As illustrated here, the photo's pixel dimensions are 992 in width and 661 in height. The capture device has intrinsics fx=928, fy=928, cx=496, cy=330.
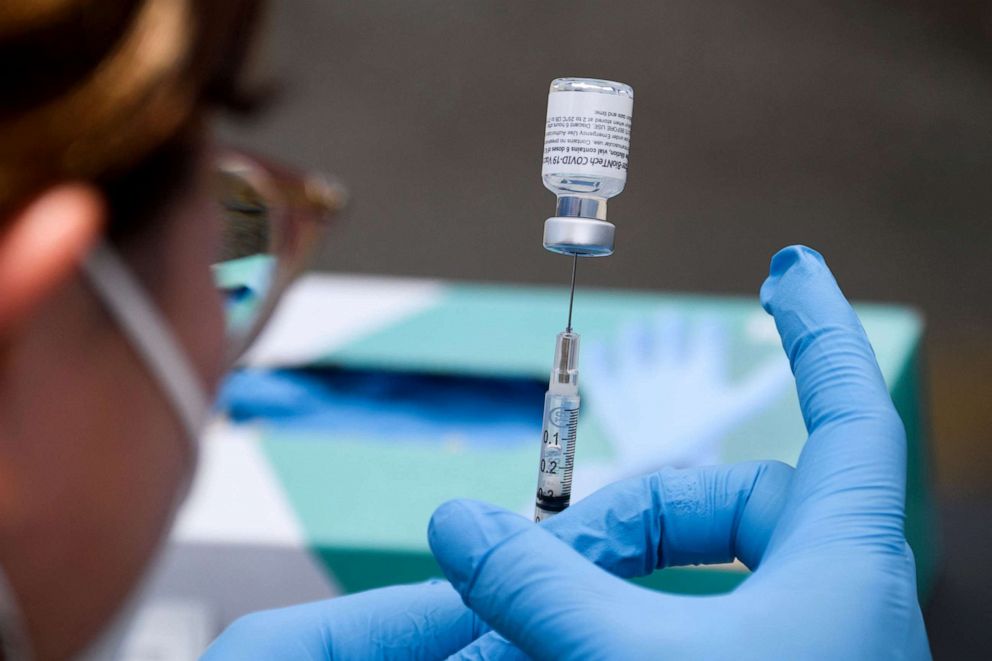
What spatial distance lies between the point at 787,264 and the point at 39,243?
1.98ft

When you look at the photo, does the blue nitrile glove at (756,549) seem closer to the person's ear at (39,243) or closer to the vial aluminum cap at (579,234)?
the vial aluminum cap at (579,234)

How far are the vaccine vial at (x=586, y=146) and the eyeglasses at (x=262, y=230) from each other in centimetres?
23

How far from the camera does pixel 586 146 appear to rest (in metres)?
0.73

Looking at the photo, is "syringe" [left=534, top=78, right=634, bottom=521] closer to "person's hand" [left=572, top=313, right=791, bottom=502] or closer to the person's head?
the person's head

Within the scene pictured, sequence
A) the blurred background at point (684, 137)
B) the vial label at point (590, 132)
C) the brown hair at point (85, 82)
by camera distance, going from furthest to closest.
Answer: the blurred background at point (684, 137) < the vial label at point (590, 132) < the brown hair at point (85, 82)

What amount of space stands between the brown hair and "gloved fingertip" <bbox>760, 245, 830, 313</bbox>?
0.53 metres

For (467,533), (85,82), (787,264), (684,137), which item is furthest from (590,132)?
(684,137)

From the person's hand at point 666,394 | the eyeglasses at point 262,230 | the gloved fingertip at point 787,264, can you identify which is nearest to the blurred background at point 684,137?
the person's hand at point 666,394

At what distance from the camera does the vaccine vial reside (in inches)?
A: 28.6

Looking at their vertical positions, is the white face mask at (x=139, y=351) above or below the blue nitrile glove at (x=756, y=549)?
above

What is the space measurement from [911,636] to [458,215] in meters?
2.06

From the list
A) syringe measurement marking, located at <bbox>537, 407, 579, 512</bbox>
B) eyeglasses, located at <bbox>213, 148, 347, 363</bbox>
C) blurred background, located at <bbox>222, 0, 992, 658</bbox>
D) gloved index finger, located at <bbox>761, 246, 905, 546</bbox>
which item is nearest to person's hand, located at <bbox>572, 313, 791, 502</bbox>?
syringe measurement marking, located at <bbox>537, 407, 579, 512</bbox>

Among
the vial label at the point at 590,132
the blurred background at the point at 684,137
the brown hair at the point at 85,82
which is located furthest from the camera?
the blurred background at the point at 684,137

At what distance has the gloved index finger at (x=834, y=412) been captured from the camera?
0.64 meters
